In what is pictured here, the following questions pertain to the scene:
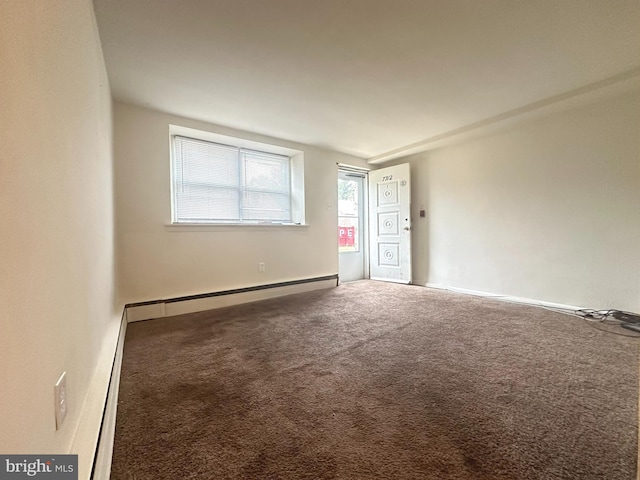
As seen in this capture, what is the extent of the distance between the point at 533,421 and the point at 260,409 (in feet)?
4.14

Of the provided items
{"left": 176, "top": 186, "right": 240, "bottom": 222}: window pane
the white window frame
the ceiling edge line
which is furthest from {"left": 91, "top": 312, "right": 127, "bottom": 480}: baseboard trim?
the ceiling edge line

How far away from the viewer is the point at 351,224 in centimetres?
528

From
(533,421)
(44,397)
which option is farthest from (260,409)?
(533,421)

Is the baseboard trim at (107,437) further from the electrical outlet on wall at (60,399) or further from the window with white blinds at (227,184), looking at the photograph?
the window with white blinds at (227,184)

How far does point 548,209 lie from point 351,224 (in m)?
3.00

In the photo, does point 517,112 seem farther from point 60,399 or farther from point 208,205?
point 60,399

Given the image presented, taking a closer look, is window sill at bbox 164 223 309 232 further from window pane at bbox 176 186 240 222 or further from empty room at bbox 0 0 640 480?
window pane at bbox 176 186 240 222

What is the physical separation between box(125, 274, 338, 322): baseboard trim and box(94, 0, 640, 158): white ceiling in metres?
2.11

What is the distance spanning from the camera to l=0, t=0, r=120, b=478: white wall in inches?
21.4

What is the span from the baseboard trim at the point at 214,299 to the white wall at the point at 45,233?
159 centimetres

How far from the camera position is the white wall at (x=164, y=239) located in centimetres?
274

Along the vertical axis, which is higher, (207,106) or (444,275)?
(207,106)

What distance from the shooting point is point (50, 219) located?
2.60 feet

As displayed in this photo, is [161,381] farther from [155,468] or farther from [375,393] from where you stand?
[375,393]
